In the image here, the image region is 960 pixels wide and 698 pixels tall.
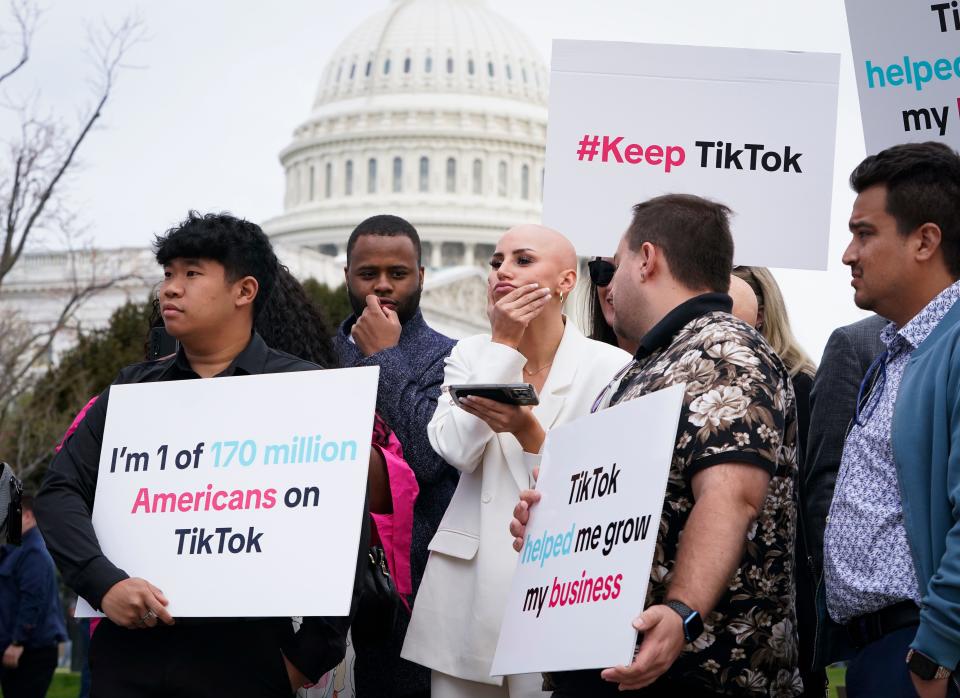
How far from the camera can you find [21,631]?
955 centimetres

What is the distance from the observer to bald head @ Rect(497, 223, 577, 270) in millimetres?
4633

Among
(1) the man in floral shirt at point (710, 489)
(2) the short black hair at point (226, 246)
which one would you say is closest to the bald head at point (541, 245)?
(2) the short black hair at point (226, 246)

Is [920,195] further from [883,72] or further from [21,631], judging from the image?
[21,631]

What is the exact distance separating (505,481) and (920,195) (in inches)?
55.2

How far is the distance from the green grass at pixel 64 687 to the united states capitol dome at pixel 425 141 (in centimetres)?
7056

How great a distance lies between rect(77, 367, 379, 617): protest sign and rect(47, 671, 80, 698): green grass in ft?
40.0

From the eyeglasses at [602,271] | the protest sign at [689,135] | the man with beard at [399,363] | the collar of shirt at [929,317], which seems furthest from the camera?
the protest sign at [689,135]

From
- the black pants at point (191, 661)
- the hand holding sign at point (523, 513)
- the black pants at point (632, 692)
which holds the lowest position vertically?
the black pants at point (632, 692)

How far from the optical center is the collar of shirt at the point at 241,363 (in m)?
4.23

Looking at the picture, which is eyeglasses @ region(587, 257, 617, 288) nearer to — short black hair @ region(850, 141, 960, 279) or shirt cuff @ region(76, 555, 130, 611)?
short black hair @ region(850, 141, 960, 279)

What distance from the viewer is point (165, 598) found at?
3.79m

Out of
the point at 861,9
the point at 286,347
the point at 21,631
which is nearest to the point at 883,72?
the point at 861,9

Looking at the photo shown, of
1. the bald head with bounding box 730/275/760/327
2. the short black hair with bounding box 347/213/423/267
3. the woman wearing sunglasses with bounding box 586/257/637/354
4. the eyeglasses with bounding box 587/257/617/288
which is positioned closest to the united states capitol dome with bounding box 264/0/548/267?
the woman wearing sunglasses with bounding box 586/257/637/354

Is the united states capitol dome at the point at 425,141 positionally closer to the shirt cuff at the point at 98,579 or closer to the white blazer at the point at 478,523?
the white blazer at the point at 478,523
